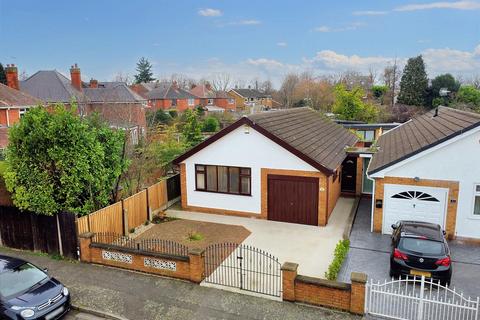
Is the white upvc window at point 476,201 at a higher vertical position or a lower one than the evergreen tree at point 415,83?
lower

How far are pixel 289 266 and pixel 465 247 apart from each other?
771 cm

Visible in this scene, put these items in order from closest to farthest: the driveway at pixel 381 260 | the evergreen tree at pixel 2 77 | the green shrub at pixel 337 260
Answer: the green shrub at pixel 337 260
the driveway at pixel 381 260
the evergreen tree at pixel 2 77

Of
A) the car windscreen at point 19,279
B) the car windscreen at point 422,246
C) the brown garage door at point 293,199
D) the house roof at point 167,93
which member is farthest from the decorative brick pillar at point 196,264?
the house roof at point 167,93

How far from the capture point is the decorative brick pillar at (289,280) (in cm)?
959

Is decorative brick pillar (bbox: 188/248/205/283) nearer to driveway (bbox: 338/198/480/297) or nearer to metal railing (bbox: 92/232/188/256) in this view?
metal railing (bbox: 92/232/188/256)

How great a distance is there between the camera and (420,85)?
172ft

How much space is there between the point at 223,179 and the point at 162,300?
7972mm

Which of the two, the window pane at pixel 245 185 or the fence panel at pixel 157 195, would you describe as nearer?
the fence panel at pixel 157 195

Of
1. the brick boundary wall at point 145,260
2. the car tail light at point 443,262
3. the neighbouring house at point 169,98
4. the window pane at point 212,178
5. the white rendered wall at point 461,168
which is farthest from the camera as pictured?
the neighbouring house at point 169,98

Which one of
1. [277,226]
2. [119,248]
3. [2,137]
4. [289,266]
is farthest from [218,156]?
[2,137]

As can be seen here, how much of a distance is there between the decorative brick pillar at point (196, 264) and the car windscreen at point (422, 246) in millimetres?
5599

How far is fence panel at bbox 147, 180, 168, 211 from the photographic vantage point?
16.8 metres

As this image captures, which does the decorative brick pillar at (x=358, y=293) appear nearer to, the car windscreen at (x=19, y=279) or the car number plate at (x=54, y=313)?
the car number plate at (x=54, y=313)


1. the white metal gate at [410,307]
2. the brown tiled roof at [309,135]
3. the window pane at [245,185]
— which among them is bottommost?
the white metal gate at [410,307]
